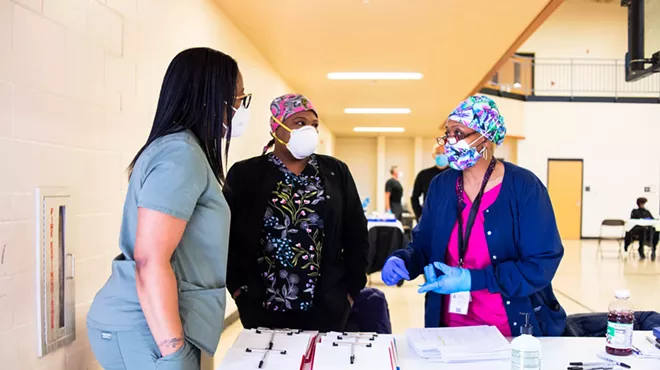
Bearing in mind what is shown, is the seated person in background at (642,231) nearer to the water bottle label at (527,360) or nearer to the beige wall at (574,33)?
the beige wall at (574,33)

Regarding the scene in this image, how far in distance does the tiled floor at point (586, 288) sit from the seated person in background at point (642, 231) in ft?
0.92

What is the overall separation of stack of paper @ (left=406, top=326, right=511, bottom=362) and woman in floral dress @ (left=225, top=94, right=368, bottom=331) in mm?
472

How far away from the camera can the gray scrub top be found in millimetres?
1195

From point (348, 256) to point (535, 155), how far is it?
1211 cm

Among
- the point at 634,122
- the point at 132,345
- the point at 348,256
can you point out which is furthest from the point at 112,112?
the point at 634,122

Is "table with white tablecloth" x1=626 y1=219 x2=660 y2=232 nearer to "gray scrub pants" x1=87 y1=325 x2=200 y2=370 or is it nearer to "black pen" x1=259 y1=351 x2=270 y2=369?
"black pen" x1=259 y1=351 x2=270 y2=369

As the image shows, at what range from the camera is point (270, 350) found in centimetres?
143

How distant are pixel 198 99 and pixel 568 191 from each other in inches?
499

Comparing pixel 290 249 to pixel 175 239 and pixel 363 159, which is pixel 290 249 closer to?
pixel 175 239

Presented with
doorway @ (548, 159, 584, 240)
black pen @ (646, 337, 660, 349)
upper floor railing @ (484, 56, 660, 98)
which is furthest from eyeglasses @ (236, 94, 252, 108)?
doorway @ (548, 159, 584, 240)

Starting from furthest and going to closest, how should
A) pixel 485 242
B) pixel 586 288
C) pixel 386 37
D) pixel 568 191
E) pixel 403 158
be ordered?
pixel 403 158
pixel 568 191
pixel 586 288
pixel 386 37
pixel 485 242

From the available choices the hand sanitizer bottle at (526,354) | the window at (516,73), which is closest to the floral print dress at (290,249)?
the hand sanitizer bottle at (526,354)

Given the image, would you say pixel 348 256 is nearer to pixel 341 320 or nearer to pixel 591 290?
pixel 341 320

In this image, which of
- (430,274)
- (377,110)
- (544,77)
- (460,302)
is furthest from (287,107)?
(544,77)
